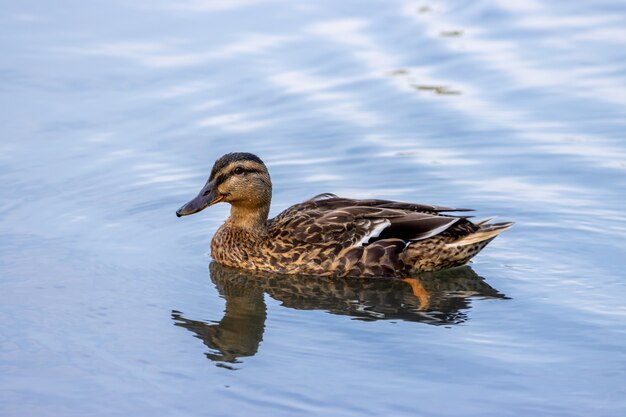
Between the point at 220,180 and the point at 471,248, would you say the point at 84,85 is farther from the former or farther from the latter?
the point at 471,248

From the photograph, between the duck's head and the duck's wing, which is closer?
the duck's wing

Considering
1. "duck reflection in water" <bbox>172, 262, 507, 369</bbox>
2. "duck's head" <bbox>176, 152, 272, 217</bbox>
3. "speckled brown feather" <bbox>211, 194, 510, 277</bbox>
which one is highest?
"duck's head" <bbox>176, 152, 272, 217</bbox>

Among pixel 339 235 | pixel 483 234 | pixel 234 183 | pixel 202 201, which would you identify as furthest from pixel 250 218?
pixel 483 234

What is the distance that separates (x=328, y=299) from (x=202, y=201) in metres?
1.62

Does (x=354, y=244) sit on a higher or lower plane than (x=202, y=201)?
lower

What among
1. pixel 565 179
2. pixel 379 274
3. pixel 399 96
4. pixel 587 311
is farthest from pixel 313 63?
pixel 587 311

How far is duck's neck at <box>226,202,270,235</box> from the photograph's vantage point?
1177cm

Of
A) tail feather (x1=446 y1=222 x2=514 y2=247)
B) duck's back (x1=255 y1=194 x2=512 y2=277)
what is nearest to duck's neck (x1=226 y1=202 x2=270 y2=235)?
duck's back (x1=255 y1=194 x2=512 y2=277)

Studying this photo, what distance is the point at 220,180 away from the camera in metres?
11.5

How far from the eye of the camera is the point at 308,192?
Result: 1290 cm

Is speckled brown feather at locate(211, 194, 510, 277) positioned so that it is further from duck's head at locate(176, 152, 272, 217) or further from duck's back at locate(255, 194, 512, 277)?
duck's head at locate(176, 152, 272, 217)

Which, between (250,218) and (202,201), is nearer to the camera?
(202,201)

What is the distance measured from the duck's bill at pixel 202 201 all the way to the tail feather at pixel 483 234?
2.14 m

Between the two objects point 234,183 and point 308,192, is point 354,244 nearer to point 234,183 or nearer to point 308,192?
point 234,183
